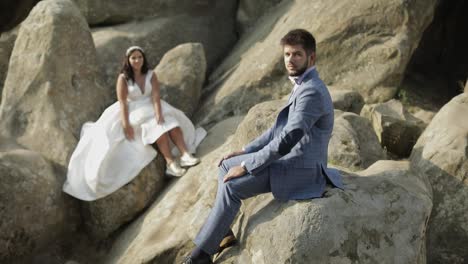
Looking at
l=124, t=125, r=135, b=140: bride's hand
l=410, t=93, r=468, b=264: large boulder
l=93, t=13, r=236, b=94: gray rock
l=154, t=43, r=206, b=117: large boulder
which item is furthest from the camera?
l=93, t=13, r=236, b=94: gray rock

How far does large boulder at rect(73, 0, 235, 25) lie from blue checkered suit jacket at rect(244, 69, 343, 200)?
264 inches

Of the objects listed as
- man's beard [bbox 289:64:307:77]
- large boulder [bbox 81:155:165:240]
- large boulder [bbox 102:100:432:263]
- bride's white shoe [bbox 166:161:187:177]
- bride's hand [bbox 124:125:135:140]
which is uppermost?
man's beard [bbox 289:64:307:77]

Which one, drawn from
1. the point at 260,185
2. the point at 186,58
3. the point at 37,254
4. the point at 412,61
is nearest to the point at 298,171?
the point at 260,185

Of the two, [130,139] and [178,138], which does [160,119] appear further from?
[130,139]

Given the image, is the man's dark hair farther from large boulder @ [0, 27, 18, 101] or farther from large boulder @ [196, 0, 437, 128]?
large boulder @ [0, 27, 18, 101]

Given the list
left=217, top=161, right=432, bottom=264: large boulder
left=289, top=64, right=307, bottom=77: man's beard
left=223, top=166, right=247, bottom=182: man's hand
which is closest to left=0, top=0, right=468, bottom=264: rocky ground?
left=217, top=161, right=432, bottom=264: large boulder

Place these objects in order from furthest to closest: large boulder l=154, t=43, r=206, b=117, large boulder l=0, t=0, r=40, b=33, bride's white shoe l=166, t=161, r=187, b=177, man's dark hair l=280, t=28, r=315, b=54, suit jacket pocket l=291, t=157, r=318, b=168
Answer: large boulder l=154, t=43, r=206, b=117 → large boulder l=0, t=0, r=40, b=33 → bride's white shoe l=166, t=161, r=187, b=177 → suit jacket pocket l=291, t=157, r=318, b=168 → man's dark hair l=280, t=28, r=315, b=54

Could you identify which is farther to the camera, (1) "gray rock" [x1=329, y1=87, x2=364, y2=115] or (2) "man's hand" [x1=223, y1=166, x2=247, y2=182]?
(1) "gray rock" [x1=329, y1=87, x2=364, y2=115]

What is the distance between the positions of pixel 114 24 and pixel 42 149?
3962 mm

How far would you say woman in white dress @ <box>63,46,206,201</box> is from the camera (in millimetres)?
6629

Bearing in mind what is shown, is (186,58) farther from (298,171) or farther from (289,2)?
(298,171)

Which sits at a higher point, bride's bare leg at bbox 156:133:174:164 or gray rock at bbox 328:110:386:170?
gray rock at bbox 328:110:386:170

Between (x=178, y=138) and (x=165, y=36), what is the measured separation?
3.62 m

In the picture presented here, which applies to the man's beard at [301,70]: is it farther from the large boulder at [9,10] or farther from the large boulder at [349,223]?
the large boulder at [9,10]
